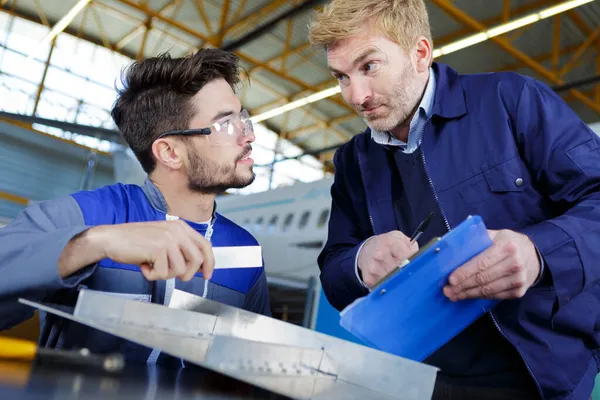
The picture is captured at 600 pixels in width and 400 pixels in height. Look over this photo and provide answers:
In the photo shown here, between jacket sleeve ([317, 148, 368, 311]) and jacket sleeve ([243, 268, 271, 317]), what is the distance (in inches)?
13.2

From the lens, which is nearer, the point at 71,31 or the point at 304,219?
the point at 304,219

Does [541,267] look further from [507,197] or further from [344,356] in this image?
[344,356]

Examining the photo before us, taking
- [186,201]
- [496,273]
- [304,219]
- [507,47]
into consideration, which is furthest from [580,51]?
[496,273]

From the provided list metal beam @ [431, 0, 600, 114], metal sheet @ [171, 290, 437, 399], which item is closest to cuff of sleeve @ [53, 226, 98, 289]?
metal sheet @ [171, 290, 437, 399]

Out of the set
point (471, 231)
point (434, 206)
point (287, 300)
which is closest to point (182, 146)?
point (434, 206)

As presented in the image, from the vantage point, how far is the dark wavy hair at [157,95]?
202cm

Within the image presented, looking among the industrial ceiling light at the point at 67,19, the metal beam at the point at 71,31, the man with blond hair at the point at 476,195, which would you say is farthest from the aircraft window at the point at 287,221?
the metal beam at the point at 71,31

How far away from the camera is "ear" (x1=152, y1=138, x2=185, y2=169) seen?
1.98 meters

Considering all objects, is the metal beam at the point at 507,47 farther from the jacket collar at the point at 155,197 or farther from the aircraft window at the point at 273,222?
the jacket collar at the point at 155,197

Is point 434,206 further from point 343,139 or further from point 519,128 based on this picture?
point 343,139

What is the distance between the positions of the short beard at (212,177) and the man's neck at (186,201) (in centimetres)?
3

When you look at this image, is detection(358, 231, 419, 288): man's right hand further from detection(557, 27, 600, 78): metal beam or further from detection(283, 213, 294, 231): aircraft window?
detection(557, 27, 600, 78): metal beam

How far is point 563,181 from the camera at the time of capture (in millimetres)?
1261

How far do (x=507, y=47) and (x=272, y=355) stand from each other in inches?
467
